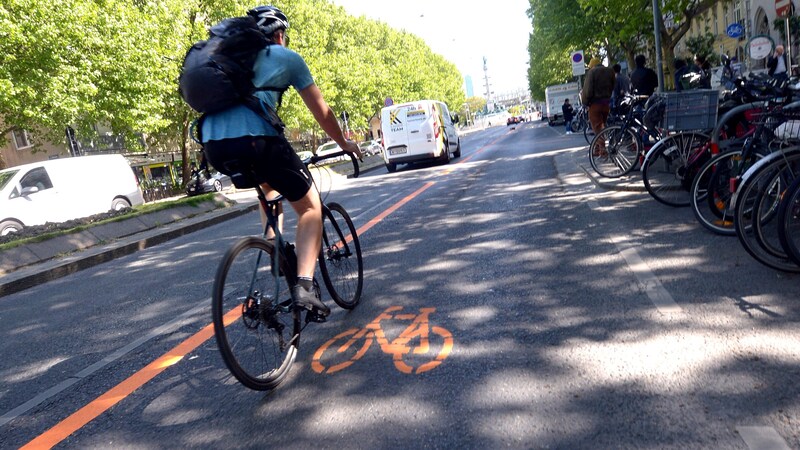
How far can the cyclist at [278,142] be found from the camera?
9.94 feet

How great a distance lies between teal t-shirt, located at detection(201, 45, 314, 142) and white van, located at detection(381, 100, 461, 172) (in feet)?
51.5

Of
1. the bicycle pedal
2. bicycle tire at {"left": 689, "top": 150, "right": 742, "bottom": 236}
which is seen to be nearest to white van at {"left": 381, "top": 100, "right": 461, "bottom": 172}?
bicycle tire at {"left": 689, "top": 150, "right": 742, "bottom": 236}

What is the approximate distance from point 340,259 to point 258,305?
1127 millimetres

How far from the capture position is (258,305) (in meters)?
3.15

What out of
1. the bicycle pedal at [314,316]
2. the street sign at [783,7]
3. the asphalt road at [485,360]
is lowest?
the asphalt road at [485,360]

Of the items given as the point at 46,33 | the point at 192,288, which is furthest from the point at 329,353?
the point at 46,33

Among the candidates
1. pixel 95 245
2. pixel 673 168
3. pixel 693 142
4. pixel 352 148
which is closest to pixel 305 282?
pixel 352 148

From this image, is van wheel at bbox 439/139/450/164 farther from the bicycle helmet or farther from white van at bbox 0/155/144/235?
the bicycle helmet

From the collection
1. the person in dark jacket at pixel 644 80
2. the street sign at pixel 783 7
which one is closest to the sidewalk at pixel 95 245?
the person in dark jacket at pixel 644 80

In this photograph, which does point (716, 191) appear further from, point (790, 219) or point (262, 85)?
point (262, 85)

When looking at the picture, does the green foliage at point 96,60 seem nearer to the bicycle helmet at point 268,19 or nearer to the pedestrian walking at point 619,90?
the pedestrian walking at point 619,90

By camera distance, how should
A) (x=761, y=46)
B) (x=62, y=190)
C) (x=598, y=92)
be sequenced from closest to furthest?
(x=598, y=92), (x=761, y=46), (x=62, y=190)

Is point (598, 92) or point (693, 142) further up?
point (598, 92)

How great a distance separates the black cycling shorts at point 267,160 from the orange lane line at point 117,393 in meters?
0.69
